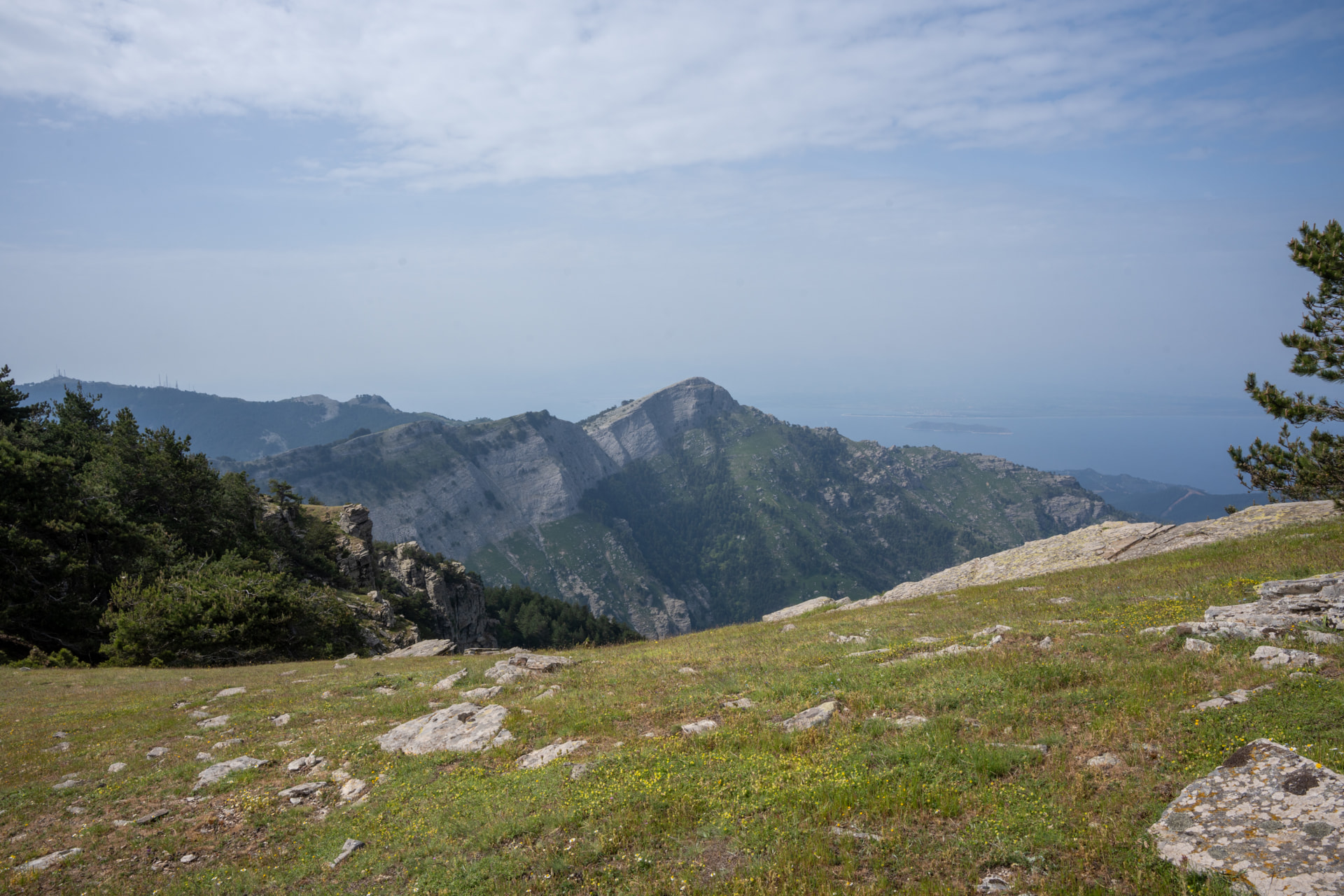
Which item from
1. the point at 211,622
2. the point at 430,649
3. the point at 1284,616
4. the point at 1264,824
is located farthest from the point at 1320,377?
the point at 211,622

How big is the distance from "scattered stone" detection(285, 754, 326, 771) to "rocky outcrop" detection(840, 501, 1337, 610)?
103 feet

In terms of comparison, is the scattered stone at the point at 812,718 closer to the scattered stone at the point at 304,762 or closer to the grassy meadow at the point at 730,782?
the grassy meadow at the point at 730,782

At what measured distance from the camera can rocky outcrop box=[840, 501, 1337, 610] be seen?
110 ft

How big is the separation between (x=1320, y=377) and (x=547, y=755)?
107ft

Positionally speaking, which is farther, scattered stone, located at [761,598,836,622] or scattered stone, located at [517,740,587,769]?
scattered stone, located at [761,598,836,622]

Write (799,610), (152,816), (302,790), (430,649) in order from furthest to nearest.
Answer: (799,610) < (430,649) < (302,790) < (152,816)

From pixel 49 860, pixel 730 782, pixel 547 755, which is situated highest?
pixel 49 860

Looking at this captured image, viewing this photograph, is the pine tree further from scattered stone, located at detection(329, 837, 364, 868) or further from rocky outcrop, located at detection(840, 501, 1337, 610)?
Answer: scattered stone, located at detection(329, 837, 364, 868)

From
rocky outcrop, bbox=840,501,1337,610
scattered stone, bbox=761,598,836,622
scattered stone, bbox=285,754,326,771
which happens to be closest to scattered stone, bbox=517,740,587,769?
scattered stone, bbox=285,754,326,771

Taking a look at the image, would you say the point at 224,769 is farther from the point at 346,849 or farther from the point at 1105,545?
the point at 1105,545

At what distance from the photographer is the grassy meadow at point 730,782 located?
876 centimetres

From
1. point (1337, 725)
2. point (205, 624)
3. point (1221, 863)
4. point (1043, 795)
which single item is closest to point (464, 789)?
point (1043, 795)

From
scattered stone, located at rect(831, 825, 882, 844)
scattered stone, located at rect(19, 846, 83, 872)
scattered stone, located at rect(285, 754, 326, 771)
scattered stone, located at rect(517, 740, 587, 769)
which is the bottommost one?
scattered stone, located at rect(517, 740, 587, 769)

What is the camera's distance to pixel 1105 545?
38.3 m
